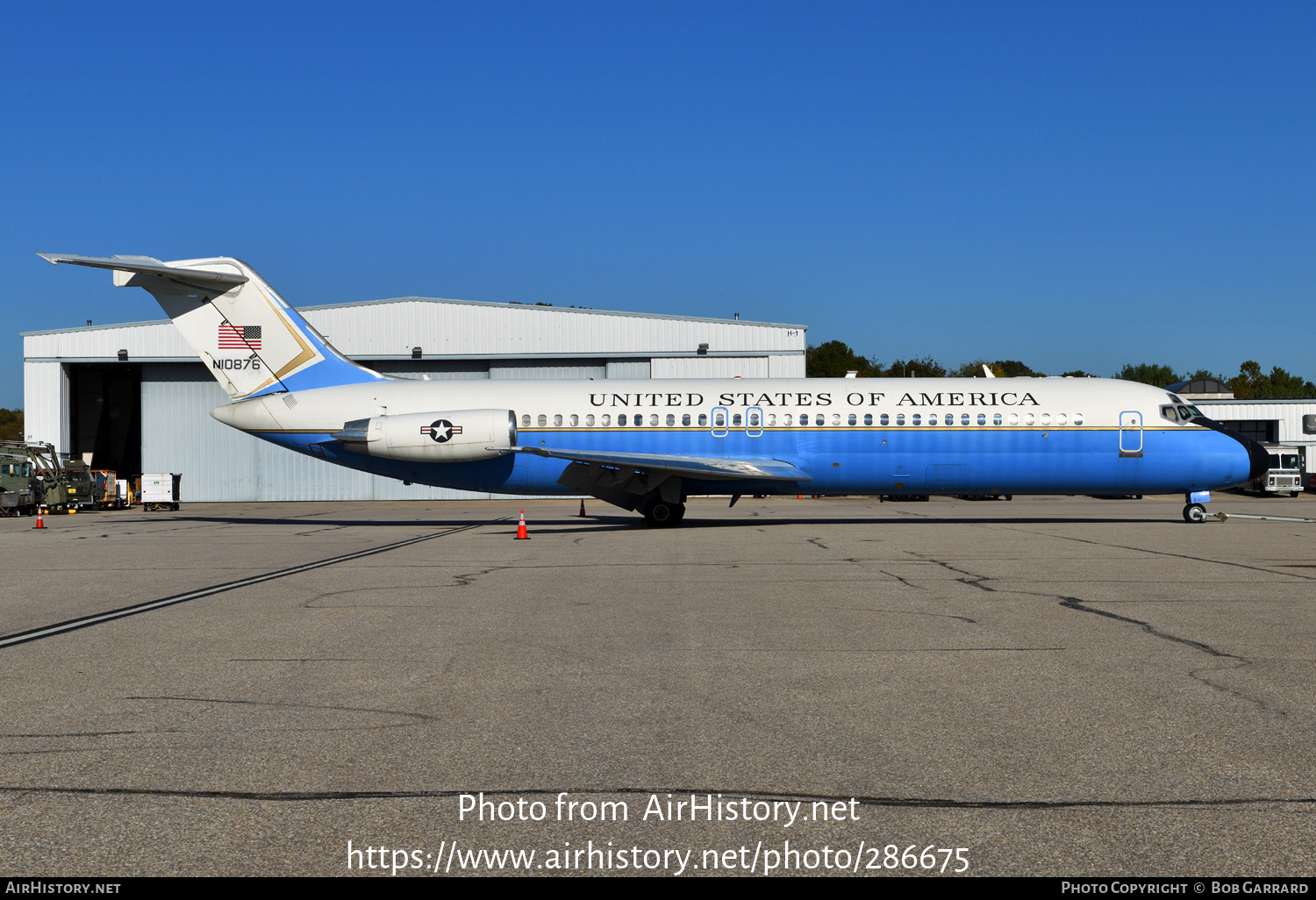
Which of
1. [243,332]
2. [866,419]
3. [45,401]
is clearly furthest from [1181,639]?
[45,401]

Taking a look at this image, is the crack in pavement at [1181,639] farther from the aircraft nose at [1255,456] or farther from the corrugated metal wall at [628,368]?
the corrugated metal wall at [628,368]

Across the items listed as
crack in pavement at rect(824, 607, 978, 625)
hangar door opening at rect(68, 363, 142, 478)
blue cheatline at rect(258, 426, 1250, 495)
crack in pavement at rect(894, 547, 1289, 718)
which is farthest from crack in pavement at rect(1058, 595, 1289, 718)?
hangar door opening at rect(68, 363, 142, 478)

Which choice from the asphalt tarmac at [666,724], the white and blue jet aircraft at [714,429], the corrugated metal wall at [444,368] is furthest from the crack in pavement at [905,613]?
the corrugated metal wall at [444,368]

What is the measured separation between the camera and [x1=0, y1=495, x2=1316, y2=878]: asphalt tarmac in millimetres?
3922

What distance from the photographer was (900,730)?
5.52 meters

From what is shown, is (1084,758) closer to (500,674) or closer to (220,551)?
(500,674)

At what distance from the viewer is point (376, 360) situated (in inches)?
1823

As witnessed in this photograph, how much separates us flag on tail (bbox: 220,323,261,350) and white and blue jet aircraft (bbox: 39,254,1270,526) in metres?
0.04

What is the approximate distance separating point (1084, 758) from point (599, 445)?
20.0 metres

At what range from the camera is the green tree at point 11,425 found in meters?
146

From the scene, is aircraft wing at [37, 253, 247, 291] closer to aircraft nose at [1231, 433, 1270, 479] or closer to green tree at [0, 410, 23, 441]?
aircraft nose at [1231, 433, 1270, 479]

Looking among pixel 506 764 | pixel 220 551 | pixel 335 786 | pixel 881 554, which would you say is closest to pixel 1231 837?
pixel 506 764

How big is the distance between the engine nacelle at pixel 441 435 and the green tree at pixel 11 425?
463 feet
